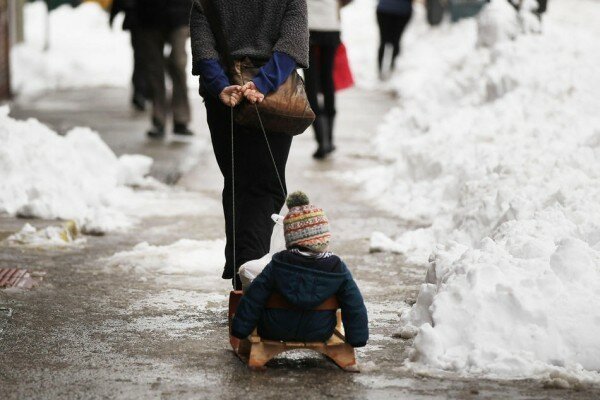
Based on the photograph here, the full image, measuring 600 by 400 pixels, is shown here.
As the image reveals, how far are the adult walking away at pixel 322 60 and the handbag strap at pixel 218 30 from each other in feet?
16.6

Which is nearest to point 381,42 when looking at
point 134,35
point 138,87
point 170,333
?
point 138,87

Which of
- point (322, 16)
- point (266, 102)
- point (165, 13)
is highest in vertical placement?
point (266, 102)

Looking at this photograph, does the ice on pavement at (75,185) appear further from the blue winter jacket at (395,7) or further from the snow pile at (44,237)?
the blue winter jacket at (395,7)

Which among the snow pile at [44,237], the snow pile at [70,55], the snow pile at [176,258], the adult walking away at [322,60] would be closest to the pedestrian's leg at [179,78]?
the adult walking away at [322,60]

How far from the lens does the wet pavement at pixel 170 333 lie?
478cm

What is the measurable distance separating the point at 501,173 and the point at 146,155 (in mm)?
4362

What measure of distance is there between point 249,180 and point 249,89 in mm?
535

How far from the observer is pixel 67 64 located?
19.9m

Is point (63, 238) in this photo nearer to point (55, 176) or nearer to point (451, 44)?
point (55, 176)

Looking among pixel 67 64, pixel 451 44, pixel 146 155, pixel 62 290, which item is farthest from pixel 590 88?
pixel 451 44

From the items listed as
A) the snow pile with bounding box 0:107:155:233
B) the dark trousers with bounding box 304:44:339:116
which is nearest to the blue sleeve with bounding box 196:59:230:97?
the snow pile with bounding box 0:107:155:233

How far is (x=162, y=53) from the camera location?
1254cm

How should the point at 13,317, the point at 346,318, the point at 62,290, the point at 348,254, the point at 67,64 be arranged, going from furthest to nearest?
the point at 67,64
the point at 348,254
the point at 62,290
the point at 13,317
the point at 346,318

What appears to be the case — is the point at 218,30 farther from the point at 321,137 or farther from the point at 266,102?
the point at 321,137
